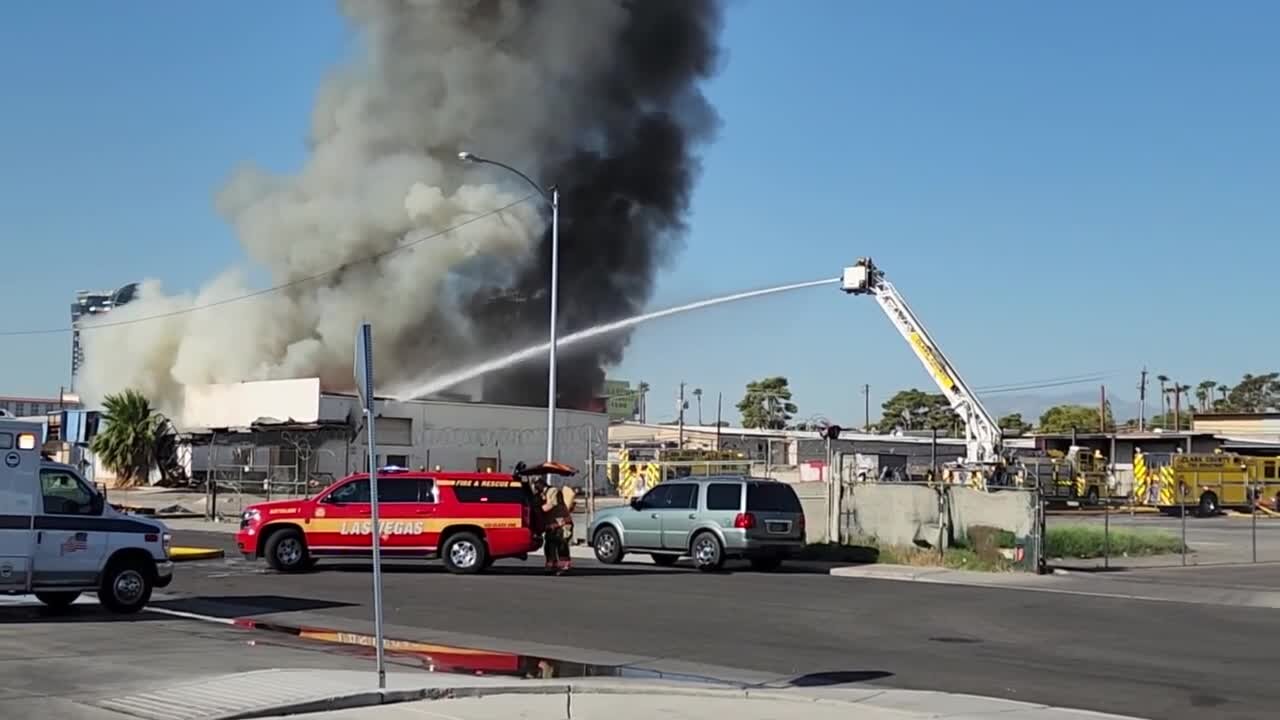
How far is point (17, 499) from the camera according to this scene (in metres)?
14.8

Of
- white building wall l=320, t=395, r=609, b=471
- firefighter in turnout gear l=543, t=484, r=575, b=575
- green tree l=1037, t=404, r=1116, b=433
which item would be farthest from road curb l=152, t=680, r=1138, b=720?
green tree l=1037, t=404, r=1116, b=433

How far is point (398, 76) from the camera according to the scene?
64.1 m

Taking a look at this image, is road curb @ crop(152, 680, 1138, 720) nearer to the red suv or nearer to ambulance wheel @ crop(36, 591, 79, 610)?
ambulance wheel @ crop(36, 591, 79, 610)

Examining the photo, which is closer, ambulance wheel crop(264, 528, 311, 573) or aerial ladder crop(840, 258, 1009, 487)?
ambulance wheel crop(264, 528, 311, 573)

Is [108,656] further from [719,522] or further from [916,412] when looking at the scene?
[916,412]

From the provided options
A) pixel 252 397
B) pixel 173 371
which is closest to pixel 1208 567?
pixel 252 397

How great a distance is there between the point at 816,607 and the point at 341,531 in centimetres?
849

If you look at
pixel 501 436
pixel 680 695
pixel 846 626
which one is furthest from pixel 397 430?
pixel 680 695

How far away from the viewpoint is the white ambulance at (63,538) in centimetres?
1471

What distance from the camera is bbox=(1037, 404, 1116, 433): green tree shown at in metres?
117

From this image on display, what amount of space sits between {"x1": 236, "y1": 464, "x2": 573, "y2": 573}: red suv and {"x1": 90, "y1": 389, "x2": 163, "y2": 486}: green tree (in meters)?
39.4

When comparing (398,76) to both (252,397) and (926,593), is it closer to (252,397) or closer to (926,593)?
(252,397)

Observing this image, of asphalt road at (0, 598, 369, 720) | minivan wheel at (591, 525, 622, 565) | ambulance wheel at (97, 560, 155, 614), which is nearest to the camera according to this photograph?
asphalt road at (0, 598, 369, 720)

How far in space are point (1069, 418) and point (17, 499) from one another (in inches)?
4559
